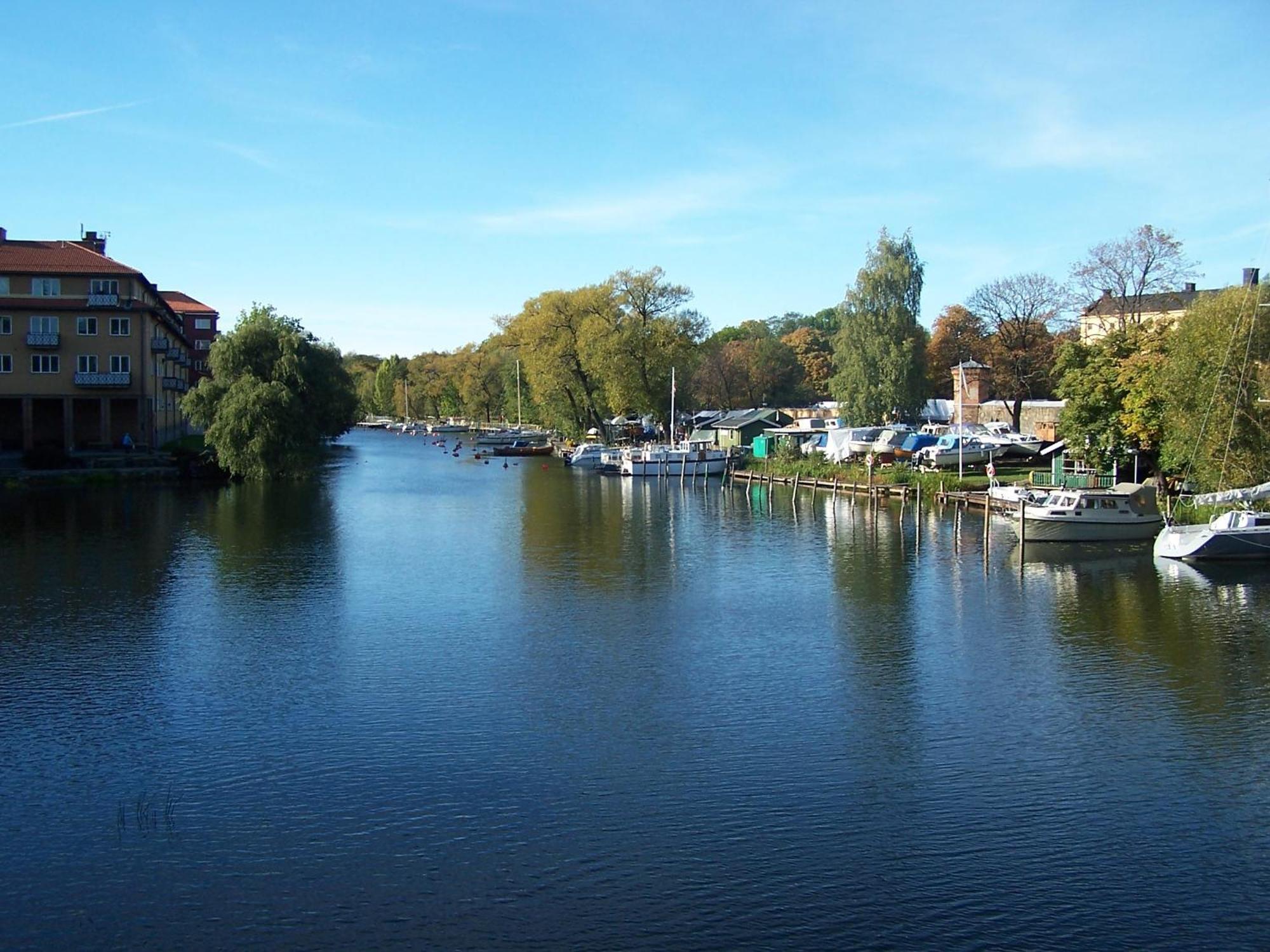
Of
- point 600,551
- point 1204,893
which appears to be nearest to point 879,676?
point 1204,893

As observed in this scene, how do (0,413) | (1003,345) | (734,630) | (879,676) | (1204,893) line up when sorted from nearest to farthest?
(1204,893) → (879,676) → (734,630) → (0,413) → (1003,345)

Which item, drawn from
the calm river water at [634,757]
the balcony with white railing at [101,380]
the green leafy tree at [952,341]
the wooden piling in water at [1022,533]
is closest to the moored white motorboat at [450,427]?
the green leafy tree at [952,341]

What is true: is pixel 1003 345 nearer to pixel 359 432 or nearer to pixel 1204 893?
pixel 1204 893

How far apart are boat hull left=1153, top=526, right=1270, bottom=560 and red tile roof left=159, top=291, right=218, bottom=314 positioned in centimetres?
9638

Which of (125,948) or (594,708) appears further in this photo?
(594,708)

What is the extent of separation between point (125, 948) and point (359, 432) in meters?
150

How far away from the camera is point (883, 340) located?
245ft

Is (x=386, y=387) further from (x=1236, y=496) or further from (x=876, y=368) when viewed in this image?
(x=1236, y=496)

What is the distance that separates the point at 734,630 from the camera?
27766mm

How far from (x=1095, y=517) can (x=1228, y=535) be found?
5644 mm

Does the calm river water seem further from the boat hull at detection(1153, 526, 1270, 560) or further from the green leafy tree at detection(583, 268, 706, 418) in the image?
the green leafy tree at detection(583, 268, 706, 418)

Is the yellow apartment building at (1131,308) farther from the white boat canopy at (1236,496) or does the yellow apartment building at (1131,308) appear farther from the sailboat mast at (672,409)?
the sailboat mast at (672,409)

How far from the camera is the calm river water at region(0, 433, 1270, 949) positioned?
13.8m

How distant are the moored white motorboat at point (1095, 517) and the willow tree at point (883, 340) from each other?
3352 centimetres
